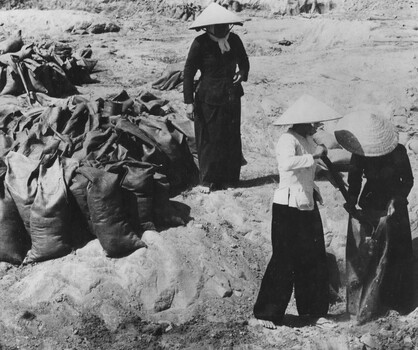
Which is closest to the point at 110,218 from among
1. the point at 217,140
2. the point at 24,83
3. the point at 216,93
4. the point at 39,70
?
the point at 217,140

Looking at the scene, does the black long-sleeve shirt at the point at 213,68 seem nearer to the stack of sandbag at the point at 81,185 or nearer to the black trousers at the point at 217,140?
the black trousers at the point at 217,140

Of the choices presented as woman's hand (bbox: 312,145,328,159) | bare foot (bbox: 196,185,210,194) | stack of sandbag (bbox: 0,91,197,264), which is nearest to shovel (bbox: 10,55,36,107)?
stack of sandbag (bbox: 0,91,197,264)

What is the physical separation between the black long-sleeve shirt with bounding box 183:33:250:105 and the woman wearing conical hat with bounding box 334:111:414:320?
1828 mm

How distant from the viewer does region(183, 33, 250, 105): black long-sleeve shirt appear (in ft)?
23.7

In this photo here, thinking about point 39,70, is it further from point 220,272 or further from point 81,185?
point 220,272

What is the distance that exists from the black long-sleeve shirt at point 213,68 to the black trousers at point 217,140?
10 centimetres

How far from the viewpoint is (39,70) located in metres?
9.77

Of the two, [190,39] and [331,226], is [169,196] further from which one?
[190,39]

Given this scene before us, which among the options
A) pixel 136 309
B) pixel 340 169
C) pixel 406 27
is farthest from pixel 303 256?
pixel 406 27

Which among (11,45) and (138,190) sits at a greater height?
(11,45)

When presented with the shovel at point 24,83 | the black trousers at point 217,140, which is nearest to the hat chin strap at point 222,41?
the black trousers at point 217,140

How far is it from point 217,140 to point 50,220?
1728 millimetres

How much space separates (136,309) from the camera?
6.34 m

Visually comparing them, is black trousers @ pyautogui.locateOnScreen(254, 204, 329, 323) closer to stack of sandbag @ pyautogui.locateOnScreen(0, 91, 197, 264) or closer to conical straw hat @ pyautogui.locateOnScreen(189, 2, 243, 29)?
stack of sandbag @ pyautogui.locateOnScreen(0, 91, 197, 264)
